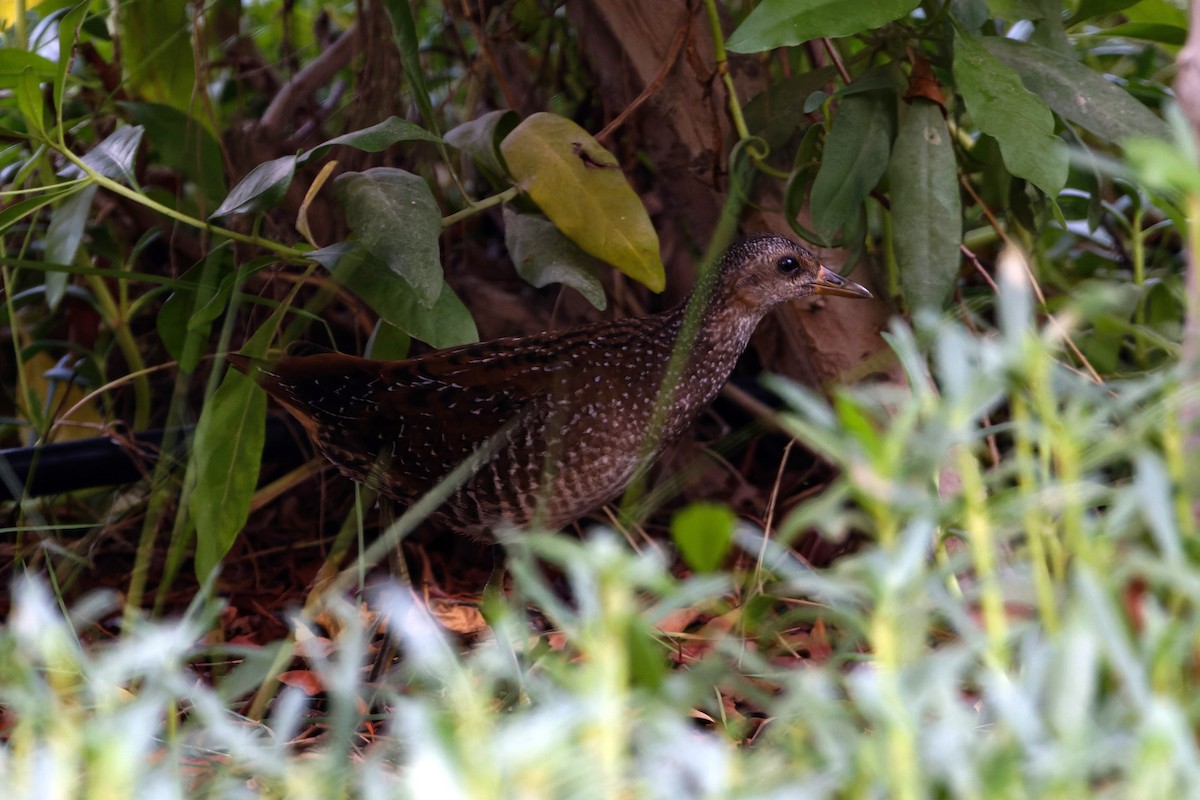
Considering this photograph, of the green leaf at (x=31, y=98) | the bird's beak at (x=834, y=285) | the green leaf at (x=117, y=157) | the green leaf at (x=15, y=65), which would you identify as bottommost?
the bird's beak at (x=834, y=285)

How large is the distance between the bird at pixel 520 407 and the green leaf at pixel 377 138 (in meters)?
0.45

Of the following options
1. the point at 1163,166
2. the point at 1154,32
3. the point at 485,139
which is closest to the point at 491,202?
the point at 485,139

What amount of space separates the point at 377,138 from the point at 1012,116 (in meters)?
1.00

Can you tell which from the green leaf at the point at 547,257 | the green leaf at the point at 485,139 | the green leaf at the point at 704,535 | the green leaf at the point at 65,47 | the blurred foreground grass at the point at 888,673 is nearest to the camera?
the blurred foreground grass at the point at 888,673

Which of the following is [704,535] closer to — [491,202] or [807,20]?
[807,20]

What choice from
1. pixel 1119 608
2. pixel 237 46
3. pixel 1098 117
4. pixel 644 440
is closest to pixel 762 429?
pixel 644 440

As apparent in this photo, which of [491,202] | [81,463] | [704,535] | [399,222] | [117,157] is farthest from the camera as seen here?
[81,463]

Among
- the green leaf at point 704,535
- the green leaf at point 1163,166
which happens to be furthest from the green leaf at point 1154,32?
the green leaf at point 704,535

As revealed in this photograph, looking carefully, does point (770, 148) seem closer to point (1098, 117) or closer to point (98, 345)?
point (1098, 117)

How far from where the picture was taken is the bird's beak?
7.91 ft

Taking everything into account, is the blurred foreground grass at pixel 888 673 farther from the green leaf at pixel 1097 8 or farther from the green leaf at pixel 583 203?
the green leaf at pixel 1097 8

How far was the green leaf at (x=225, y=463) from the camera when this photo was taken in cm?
212

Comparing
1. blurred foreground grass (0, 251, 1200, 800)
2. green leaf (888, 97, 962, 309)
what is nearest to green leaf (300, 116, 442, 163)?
green leaf (888, 97, 962, 309)

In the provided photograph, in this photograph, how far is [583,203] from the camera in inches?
87.0
